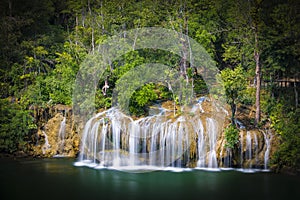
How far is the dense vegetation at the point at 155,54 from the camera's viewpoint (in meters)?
14.1

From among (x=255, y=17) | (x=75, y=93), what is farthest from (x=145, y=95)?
(x=255, y=17)

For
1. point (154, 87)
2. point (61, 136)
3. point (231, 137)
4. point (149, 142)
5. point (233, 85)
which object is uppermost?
point (154, 87)

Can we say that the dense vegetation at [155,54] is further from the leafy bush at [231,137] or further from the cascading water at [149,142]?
the cascading water at [149,142]

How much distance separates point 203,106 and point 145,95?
8.42ft

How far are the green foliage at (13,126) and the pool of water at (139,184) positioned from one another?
72.6 inches

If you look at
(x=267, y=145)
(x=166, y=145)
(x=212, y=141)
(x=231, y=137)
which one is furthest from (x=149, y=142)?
(x=267, y=145)

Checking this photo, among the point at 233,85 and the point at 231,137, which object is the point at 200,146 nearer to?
the point at 231,137

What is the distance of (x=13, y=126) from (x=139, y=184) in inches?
266

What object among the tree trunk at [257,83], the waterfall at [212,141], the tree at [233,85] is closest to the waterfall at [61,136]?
the waterfall at [212,141]

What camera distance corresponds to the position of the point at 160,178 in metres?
12.1

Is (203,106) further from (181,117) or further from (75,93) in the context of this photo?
(75,93)

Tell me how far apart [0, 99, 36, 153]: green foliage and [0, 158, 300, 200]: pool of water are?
184cm

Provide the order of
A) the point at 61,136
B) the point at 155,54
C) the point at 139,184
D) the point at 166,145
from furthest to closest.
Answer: the point at 155,54 → the point at 61,136 → the point at 166,145 → the point at 139,184

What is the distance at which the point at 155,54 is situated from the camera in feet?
57.9
